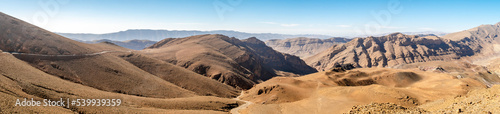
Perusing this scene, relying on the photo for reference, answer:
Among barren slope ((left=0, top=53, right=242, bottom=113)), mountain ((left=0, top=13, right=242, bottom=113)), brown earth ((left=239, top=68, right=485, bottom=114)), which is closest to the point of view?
barren slope ((left=0, top=53, right=242, bottom=113))

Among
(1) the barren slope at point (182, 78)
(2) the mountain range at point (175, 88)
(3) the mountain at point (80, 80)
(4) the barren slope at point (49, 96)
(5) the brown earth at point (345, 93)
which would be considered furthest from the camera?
(1) the barren slope at point (182, 78)

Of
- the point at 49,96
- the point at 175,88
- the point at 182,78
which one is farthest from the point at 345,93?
the point at 49,96

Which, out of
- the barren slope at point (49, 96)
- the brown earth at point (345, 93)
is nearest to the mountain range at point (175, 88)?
the barren slope at point (49, 96)

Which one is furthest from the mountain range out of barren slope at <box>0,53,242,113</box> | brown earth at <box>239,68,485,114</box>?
brown earth at <box>239,68,485,114</box>

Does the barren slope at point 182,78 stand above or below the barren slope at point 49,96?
below

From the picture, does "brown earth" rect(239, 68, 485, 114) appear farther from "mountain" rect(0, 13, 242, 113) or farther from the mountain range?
"mountain" rect(0, 13, 242, 113)

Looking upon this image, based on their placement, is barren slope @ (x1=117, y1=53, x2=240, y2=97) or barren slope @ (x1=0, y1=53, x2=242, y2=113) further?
barren slope @ (x1=117, y1=53, x2=240, y2=97)

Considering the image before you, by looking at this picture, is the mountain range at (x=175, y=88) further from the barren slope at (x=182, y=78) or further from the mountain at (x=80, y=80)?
the barren slope at (x=182, y=78)

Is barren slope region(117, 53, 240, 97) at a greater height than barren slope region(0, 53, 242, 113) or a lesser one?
lesser

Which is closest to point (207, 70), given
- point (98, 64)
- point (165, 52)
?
point (165, 52)

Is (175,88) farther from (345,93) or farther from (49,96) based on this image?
(345,93)

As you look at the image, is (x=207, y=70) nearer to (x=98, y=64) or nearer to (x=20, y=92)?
(x=98, y=64)
